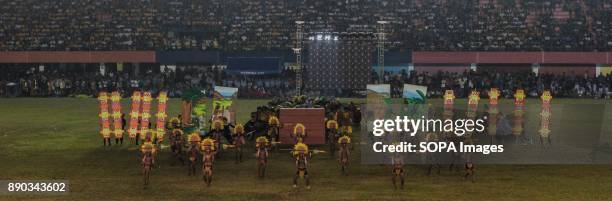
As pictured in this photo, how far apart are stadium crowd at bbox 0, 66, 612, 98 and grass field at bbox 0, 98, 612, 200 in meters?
34.3

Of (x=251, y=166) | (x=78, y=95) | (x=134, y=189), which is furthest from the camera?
(x=78, y=95)

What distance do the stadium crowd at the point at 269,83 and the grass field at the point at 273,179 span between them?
34.3 metres

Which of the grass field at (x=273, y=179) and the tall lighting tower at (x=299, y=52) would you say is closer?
the grass field at (x=273, y=179)

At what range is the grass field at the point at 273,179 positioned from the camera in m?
18.4

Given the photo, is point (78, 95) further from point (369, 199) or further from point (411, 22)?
point (369, 199)

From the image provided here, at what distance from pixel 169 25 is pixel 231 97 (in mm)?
42701

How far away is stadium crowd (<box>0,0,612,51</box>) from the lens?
68.7 metres

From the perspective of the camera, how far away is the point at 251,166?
23.1 m

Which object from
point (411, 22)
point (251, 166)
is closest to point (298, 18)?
point (411, 22)

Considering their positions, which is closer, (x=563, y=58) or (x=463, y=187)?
(x=463, y=187)

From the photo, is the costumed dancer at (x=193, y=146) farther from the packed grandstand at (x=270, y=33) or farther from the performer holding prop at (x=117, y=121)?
the packed grandstand at (x=270, y=33)

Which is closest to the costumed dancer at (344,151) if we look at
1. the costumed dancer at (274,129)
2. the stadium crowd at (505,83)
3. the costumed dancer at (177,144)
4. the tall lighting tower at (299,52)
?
the costumed dancer at (177,144)

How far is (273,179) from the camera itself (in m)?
20.7

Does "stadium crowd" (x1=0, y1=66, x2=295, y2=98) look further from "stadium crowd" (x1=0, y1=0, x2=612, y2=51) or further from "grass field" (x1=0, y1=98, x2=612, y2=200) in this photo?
"grass field" (x1=0, y1=98, x2=612, y2=200)
